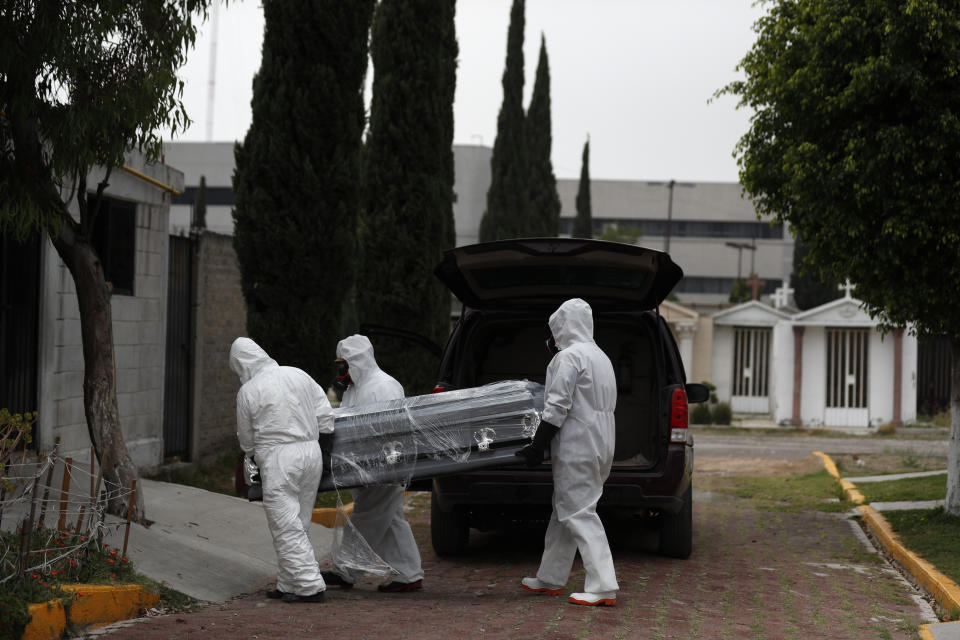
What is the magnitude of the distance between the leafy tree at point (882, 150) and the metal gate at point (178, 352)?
21.7 ft

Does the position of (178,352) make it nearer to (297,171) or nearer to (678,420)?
(297,171)

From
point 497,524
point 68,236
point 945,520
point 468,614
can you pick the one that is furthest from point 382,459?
point 945,520

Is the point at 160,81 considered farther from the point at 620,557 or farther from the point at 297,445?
the point at 620,557

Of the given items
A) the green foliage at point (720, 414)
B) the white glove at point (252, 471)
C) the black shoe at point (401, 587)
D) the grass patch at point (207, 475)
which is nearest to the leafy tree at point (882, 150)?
the black shoe at point (401, 587)

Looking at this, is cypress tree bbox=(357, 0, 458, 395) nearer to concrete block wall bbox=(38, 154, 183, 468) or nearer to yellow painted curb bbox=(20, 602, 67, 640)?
concrete block wall bbox=(38, 154, 183, 468)

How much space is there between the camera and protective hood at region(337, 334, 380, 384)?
7.40 meters

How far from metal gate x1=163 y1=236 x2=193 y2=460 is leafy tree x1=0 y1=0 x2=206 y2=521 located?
13.6 ft

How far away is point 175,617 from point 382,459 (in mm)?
1557

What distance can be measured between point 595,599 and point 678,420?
1.83 m

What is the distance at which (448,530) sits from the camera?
27.3 feet

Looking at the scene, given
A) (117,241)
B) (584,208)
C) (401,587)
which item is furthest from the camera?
(584,208)

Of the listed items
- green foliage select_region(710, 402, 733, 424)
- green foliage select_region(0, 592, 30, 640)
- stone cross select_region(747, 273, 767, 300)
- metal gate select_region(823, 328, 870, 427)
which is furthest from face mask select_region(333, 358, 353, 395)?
stone cross select_region(747, 273, 767, 300)

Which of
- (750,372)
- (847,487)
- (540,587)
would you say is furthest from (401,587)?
(750,372)

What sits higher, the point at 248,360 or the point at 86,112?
the point at 86,112
